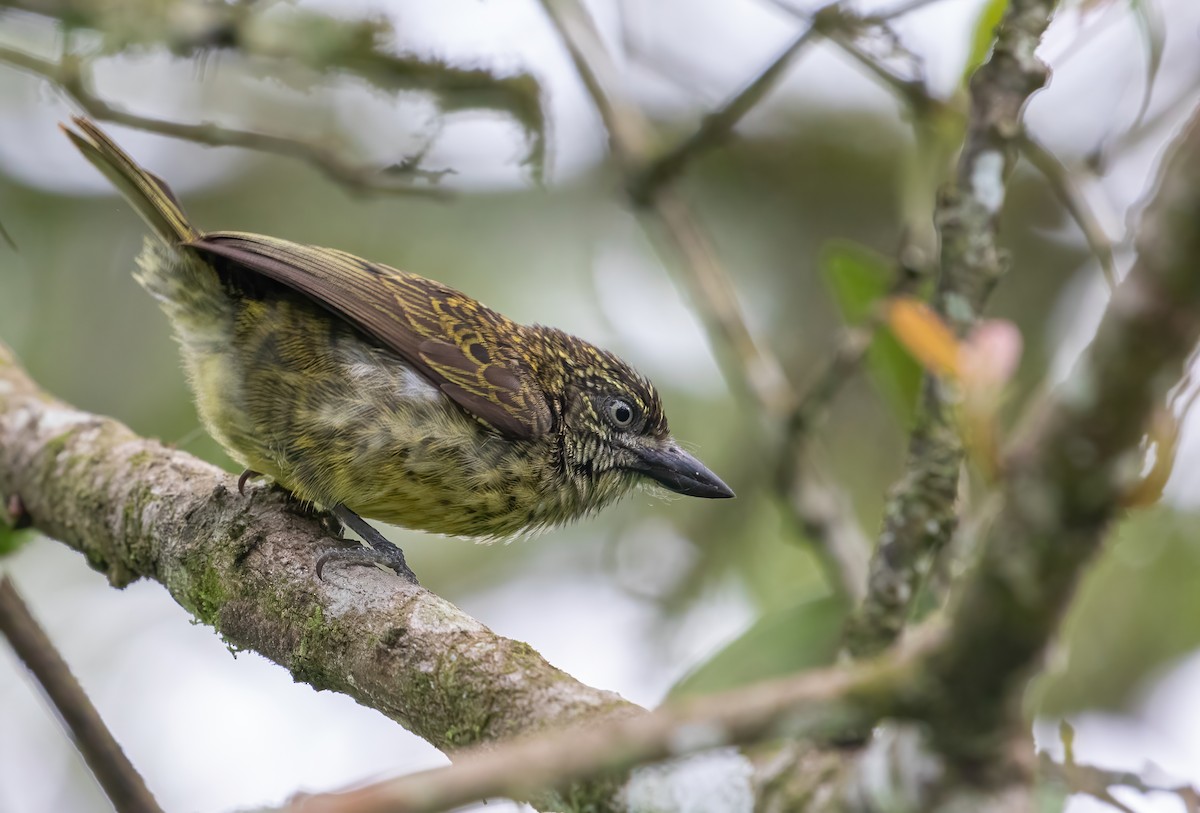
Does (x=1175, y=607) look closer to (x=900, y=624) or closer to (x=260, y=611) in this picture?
(x=900, y=624)

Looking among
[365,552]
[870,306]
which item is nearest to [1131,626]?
[870,306]

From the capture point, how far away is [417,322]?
3.60 m

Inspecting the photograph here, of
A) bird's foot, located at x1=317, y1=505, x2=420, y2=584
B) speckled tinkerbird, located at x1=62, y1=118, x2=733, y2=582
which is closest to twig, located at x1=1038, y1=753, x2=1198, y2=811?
bird's foot, located at x1=317, y1=505, x2=420, y2=584

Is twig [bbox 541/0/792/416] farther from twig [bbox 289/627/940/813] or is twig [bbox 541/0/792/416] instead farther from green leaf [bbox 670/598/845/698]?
twig [bbox 289/627/940/813]

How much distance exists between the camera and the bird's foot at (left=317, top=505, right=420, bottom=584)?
2713mm

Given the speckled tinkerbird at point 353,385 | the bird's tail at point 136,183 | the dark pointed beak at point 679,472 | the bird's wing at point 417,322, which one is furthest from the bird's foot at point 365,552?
the dark pointed beak at point 679,472

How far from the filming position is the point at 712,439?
238 inches

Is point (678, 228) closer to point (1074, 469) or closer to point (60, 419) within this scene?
point (60, 419)

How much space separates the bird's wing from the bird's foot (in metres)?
0.45

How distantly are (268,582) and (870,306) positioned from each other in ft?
6.20

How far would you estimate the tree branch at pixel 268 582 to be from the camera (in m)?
2.08

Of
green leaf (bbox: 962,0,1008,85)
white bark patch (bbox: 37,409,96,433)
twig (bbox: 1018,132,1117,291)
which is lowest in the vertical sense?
white bark patch (bbox: 37,409,96,433)

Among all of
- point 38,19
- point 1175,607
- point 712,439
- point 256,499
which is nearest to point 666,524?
point 712,439

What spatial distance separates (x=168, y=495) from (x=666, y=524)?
9.86 feet
